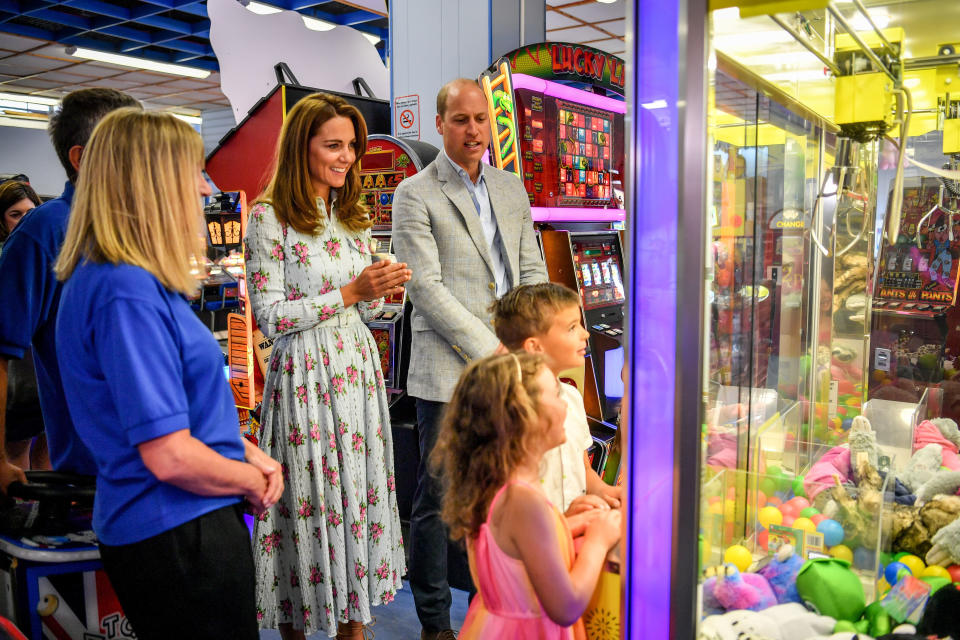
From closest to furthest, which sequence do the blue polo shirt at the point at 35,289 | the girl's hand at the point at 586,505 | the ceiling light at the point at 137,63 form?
the girl's hand at the point at 586,505 → the blue polo shirt at the point at 35,289 → the ceiling light at the point at 137,63

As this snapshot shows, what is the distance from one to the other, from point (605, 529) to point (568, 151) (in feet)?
8.14

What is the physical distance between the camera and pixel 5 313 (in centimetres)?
186

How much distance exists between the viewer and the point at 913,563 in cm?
179

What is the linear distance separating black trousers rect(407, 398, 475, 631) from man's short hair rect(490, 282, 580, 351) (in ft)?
1.68

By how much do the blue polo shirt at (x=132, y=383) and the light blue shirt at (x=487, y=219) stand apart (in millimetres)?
1246

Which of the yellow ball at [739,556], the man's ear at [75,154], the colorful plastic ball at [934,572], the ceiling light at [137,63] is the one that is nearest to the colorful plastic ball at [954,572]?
the colorful plastic ball at [934,572]

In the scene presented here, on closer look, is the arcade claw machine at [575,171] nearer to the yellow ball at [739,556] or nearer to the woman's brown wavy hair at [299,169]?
the woman's brown wavy hair at [299,169]

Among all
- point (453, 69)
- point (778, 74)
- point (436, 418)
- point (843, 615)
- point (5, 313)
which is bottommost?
point (843, 615)

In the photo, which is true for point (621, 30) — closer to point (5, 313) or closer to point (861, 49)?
point (861, 49)

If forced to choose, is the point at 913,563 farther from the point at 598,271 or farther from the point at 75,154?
the point at 75,154

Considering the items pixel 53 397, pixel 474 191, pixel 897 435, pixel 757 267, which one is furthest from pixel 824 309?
pixel 53 397

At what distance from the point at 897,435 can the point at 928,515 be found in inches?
18.8

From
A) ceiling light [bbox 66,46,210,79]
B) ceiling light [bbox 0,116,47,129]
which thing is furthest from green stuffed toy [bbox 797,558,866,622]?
ceiling light [bbox 0,116,47,129]

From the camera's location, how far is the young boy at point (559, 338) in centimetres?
184
